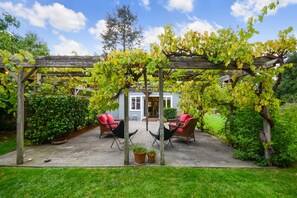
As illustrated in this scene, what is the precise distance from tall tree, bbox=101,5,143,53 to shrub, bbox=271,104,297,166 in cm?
1596

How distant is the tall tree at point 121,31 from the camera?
18359mm

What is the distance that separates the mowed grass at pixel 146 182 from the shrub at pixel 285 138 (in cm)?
29

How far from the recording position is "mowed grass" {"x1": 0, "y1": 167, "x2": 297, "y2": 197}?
306 cm

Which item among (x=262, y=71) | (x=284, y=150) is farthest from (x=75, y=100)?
(x=284, y=150)

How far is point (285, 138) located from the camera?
437 centimetres

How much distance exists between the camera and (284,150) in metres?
4.35

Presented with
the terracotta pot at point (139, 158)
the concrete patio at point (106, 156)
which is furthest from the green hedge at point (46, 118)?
the terracotta pot at point (139, 158)

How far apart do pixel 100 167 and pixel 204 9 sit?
9310 mm

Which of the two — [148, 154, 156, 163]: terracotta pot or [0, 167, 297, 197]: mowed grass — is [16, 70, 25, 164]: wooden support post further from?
[148, 154, 156, 163]: terracotta pot

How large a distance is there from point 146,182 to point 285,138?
3.58m

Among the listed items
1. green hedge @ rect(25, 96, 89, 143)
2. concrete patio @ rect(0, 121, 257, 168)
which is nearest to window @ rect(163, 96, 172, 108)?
concrete patio @ rect(0, 121, 257, 168)

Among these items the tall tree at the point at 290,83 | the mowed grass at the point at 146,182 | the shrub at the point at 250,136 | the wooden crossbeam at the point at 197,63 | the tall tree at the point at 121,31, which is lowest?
the mowed grass at the point at 146,182

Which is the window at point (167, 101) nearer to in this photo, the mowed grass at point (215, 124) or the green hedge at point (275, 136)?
the mowed grass at point (215, 124)

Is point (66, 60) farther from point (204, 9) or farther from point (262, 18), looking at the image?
point (204, 9)
